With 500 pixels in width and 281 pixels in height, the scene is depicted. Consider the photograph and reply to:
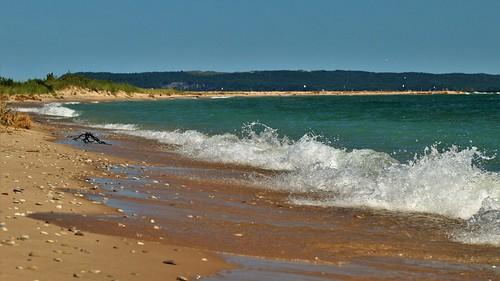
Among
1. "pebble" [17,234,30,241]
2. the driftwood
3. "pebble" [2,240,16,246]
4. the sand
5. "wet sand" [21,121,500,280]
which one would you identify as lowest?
the driftwood

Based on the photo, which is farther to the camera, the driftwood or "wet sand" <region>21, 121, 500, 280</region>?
the driftwood

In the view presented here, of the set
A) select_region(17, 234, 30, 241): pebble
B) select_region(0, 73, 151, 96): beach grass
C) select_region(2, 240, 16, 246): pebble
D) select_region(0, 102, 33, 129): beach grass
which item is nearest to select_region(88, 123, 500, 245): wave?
select_region(17, 234, 30, 241): pebble

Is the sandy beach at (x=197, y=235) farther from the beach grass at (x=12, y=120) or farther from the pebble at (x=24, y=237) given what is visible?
the beach grass at (x=12, y=120)

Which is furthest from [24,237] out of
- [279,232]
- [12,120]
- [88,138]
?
[12,120]

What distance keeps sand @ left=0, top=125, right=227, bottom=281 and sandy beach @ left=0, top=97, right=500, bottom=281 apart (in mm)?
11

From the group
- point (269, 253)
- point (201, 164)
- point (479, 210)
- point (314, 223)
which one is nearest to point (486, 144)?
point (201, 164)

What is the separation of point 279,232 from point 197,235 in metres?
1.08

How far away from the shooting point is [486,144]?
25.5 metres

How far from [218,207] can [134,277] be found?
4.70m

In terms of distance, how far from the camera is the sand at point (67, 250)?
6.15 m

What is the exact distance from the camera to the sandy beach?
6699 millimetres

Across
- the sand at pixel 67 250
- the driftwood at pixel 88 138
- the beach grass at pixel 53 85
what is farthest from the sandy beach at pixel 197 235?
the beach grass at pixel 53 85

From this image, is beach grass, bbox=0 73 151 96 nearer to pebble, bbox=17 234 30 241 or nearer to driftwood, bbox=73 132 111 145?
driftwood, bbox=73 132 111 145

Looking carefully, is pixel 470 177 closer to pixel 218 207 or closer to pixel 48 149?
pixel 218 207
